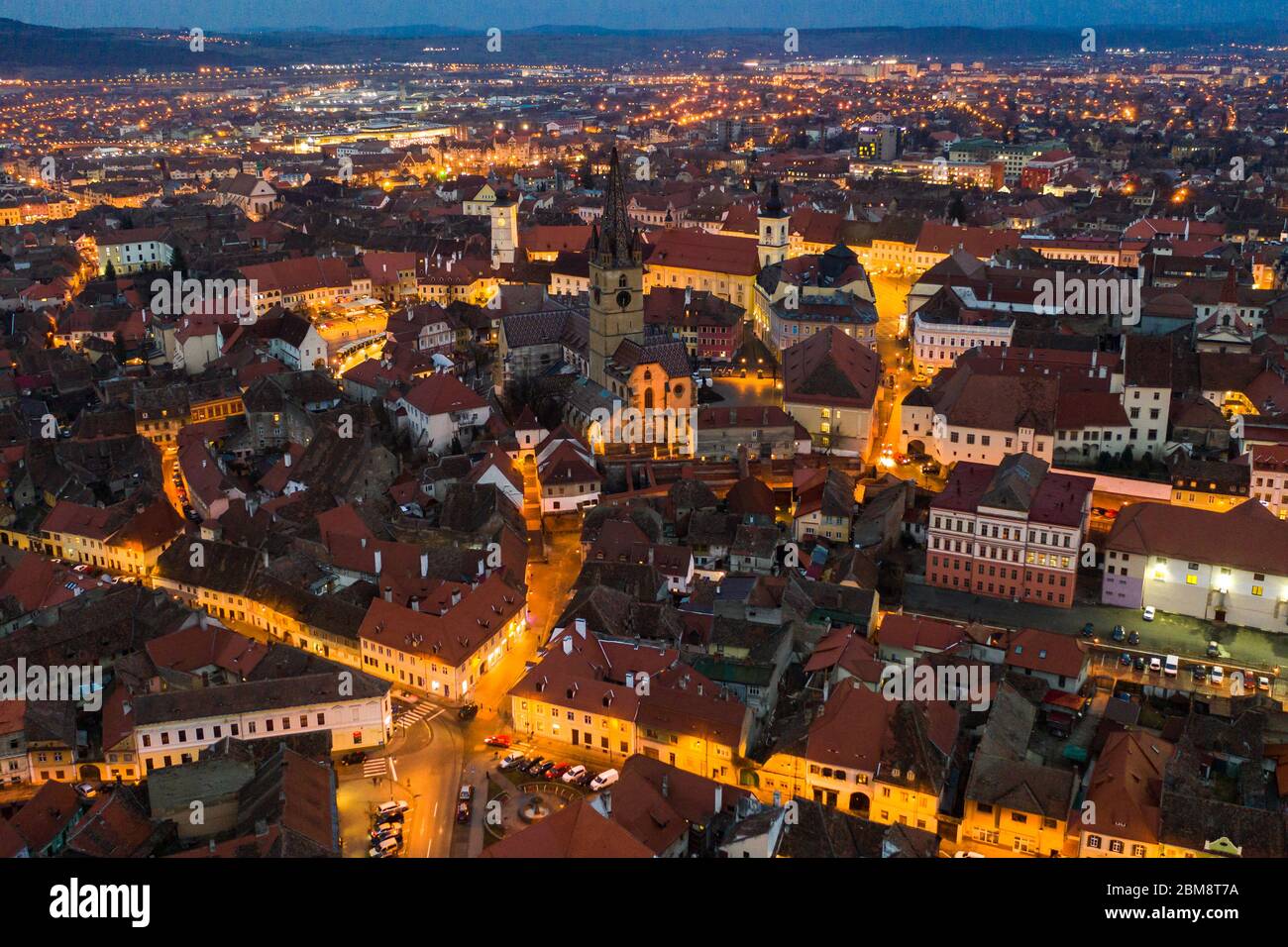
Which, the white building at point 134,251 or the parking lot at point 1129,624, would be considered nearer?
the parking lot at point 1129,624

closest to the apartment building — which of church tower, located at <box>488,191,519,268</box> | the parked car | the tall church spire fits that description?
the tall church spire

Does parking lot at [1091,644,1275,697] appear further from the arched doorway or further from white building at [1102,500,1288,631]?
the arched doorway

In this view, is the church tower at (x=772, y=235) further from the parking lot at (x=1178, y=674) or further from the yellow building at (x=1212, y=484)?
the parking lot at (x=1178, y=674)

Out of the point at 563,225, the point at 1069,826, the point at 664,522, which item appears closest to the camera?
the point at 1069,826

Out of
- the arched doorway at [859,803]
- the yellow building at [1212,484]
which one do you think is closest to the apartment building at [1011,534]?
the yellow building at [1212,484]
